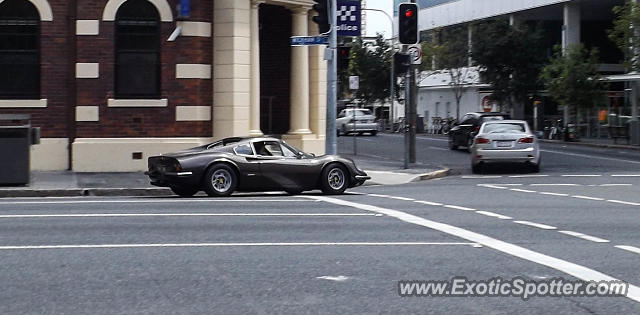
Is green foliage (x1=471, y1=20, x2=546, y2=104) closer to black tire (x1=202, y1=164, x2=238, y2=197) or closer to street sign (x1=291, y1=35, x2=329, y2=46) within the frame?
street sign (x1=291, y1=35, x2=329, y2=46)

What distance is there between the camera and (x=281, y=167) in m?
20.2

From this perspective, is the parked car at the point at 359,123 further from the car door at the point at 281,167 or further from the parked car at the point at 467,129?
the car door at the point at 281,167

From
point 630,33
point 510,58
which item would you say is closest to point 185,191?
point 630,33

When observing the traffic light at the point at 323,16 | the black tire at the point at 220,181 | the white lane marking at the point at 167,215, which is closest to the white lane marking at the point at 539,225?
the white lane marking at the point at 167,215

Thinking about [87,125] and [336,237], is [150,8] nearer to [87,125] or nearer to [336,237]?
[87,125]

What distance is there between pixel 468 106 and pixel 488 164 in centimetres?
5132

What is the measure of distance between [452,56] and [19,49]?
48.8 metres

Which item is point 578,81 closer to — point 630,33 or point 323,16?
point 630,33

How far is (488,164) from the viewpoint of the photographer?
100ft

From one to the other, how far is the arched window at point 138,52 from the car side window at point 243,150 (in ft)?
23.7

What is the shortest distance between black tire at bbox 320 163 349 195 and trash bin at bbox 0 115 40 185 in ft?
20.4

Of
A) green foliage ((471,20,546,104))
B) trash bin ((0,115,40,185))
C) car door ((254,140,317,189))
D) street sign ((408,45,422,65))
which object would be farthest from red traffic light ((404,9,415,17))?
green foliage ((471,20,546,104))

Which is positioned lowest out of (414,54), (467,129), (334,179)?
(334,179)

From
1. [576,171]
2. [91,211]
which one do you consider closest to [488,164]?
[576,171]
